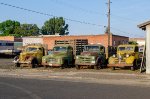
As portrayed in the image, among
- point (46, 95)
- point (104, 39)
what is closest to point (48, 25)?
point (104, 39)

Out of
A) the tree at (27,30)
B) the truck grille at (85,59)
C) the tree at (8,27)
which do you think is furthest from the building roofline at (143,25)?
the tree at (8,27)

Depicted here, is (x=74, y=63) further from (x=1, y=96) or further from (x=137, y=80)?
(x=1, y=96)

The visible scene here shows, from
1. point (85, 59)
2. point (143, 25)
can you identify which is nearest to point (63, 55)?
point (85, 59)

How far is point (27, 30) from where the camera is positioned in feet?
425

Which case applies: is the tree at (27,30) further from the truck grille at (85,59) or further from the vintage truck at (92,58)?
the truck grille at (85,59)

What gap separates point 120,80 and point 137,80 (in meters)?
1.03

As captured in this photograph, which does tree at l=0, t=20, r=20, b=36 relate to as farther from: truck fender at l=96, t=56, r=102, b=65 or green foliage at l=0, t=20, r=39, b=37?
truck fender at l=96, t=56, r=102, b=65


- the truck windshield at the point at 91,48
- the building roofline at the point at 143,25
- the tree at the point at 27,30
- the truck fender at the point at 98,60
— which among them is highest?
the tree at the point at 27,30

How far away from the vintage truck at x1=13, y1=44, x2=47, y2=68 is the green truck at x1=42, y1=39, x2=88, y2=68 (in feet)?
4.57

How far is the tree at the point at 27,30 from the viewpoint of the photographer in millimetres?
126750

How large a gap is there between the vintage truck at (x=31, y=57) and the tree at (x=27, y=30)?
303ft

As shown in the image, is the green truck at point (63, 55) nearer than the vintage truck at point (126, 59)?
No

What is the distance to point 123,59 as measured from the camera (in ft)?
93.9

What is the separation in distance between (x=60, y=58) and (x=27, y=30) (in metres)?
100
